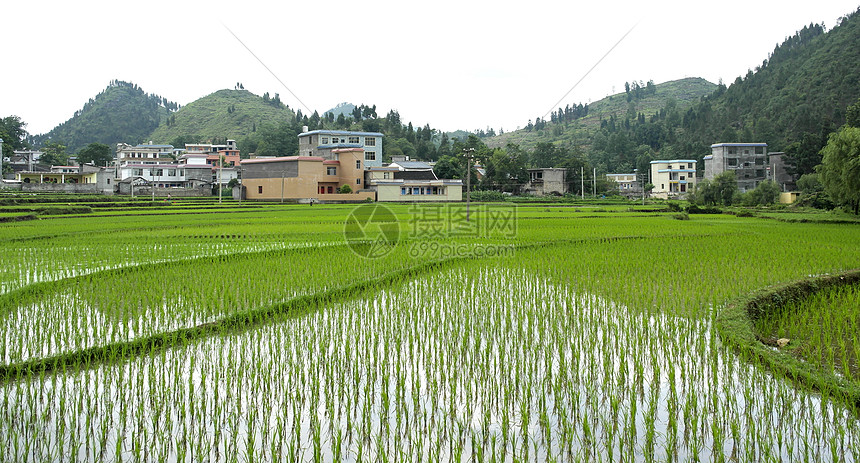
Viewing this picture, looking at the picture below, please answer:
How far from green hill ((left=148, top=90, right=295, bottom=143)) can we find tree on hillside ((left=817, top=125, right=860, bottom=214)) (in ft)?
248

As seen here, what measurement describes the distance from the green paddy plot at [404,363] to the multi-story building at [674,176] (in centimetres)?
5952

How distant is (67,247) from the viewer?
12844 mm

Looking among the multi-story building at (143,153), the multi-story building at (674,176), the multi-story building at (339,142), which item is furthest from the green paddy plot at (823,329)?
the multi-story building at (143,153)

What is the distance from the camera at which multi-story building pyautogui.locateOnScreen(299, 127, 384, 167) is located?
175ft

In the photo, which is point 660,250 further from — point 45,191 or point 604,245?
point 45,191

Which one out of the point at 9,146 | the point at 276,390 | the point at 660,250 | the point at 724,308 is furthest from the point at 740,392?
the point at 9,146

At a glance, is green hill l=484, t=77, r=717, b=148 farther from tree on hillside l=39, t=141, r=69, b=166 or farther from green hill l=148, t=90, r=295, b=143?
tree on hillside l=39, t=141, r=69, b=166

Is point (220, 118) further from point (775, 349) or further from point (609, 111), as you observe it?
point (775, 349)

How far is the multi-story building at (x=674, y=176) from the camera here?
6619 cm

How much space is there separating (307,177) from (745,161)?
143 feet

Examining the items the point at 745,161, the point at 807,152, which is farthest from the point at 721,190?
the point at 745,161

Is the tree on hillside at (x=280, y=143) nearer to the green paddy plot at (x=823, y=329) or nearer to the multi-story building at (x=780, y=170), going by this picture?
the multi-story building at (x=780, y=170)

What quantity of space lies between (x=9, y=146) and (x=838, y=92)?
268 feet

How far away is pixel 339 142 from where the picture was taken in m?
54.8
